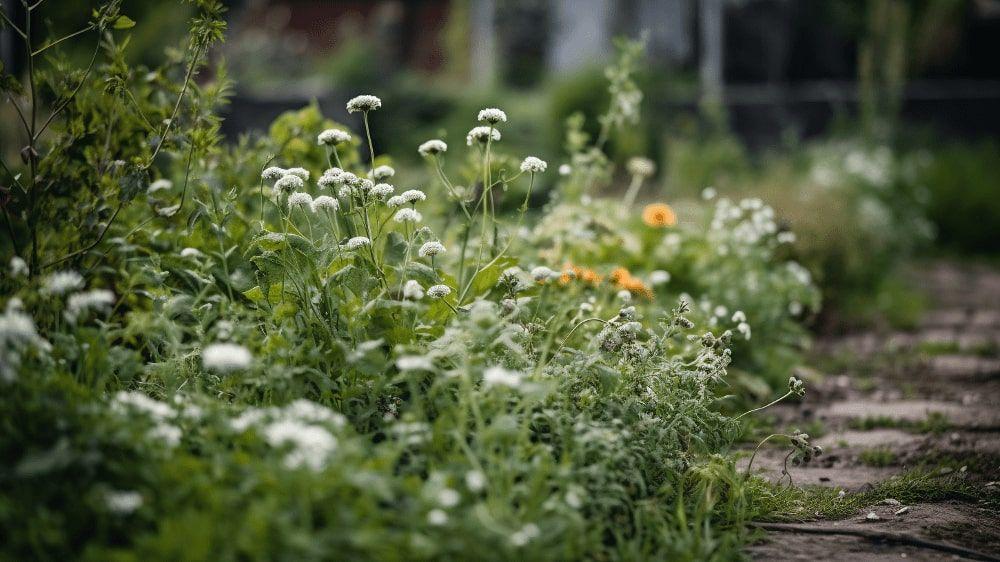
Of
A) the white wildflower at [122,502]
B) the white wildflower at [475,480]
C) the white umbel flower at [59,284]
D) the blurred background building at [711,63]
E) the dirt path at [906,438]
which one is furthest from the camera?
the blurred background building at [711,63]

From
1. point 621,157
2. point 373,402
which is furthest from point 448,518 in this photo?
point 621,157

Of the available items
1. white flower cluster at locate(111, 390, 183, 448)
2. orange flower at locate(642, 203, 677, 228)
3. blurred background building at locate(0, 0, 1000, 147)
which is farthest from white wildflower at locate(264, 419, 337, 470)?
blurred background building at locate(0, 0, 1000, 147)

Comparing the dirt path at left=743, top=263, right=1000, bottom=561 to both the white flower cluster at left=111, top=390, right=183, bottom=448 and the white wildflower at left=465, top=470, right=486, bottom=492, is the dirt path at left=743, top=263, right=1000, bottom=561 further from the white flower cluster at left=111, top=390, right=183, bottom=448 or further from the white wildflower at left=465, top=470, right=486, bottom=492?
the white flower cluster at left=111, top=390, right=183, bottom=448

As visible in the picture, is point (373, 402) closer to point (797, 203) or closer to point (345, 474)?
point (345, 474)

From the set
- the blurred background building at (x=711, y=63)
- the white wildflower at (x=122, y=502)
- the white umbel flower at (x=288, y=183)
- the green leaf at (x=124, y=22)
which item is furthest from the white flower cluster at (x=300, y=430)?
the blurred background building at (x=711, y=63)

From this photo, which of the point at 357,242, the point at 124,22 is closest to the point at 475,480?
the point at 357,242

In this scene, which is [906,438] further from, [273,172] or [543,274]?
[273,172]

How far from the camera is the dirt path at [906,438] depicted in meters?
2.39

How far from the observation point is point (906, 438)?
3.42 metres

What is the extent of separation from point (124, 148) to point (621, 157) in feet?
18.6

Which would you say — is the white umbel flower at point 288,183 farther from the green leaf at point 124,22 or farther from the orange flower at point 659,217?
the orange flower at point 659,217

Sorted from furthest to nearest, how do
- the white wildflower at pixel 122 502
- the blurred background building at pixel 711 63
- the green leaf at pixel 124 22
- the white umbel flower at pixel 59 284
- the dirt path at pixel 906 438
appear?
the blurred background building at pixel 711 63 → the green leaf at pixel 124 22 → the dirt path at pixel 906 438 → the white umbel flower at pixel 59 284 → the white wildflower at pixel 122 502

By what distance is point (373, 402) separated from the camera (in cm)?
233

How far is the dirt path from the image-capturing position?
239 cm
